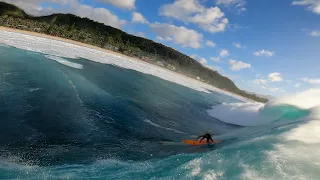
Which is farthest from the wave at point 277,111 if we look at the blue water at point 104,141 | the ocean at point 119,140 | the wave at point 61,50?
the wave at point 61,50

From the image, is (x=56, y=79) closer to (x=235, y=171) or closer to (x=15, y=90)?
(x=15, y=90)

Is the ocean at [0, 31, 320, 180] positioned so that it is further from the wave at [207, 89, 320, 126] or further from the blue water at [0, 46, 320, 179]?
the wave at [207, 89, 320, 126]

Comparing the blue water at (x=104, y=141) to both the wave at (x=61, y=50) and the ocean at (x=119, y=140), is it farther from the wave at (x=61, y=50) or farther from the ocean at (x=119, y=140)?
the wave at (x=61, y=50)

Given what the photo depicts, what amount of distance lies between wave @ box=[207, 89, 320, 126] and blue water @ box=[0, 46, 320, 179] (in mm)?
637

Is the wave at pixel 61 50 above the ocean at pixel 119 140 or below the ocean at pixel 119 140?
above

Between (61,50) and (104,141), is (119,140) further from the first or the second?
(61,50)

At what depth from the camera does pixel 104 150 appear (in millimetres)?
A: 17281

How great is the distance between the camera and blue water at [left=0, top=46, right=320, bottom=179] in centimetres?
1302

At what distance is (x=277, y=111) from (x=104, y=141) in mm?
21910

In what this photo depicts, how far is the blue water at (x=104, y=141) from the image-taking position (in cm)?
1302

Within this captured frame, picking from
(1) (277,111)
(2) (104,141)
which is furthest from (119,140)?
(1) (277,111)

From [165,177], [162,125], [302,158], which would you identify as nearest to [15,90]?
[162,125]

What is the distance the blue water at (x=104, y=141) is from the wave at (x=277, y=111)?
0.64m

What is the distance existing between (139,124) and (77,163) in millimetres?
10895
